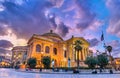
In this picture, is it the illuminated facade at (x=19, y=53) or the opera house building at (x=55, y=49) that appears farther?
the illuminated facade at (x=19, y=53)

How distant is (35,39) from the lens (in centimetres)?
7625

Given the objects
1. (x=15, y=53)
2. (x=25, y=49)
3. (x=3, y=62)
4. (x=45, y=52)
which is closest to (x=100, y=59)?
(x=45, y=52)

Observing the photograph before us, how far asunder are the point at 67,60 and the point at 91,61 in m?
27.8

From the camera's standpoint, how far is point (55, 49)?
289 ft

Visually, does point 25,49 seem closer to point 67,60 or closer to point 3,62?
point 67,60

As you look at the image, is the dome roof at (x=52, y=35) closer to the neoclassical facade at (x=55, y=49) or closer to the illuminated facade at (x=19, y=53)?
the neoclassical facade at (x=55, y=49)

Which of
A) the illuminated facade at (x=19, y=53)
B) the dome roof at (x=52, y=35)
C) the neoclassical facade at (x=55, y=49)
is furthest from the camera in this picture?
the illuminated facade at (x=19, y=53)

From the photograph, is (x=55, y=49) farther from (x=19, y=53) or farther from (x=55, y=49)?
(x=19, y=53)

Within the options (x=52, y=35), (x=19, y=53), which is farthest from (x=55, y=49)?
(x=19, y=53)

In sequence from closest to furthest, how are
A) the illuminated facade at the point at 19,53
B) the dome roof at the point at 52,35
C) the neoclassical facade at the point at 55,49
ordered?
the neoclassical facade at the point at 55,49
the dome roof at the point at 52,35
the illuminated facade at the point at 19,53

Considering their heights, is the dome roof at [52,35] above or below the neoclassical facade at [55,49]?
above

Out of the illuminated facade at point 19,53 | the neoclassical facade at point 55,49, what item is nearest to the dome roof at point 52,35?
the neoclassical facade at point 55,49

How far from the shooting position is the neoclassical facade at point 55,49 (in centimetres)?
7681

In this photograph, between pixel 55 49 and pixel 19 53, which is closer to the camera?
pixel 55 49
